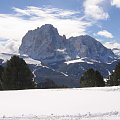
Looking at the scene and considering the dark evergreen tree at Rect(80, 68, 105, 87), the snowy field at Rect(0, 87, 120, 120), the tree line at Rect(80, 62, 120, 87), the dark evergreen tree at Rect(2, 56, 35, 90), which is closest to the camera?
the snowy field at Rect(0, 87, 120, 120)

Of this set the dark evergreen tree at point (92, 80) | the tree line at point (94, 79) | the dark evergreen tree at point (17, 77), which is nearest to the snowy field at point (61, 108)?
the dark evergreen tree at point (17, 77)

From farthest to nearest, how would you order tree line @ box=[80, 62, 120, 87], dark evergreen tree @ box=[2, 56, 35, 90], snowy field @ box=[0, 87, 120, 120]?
tree line @ box=[80, 62, 120, 87]
dark evergreen tree @ box=[2, 56, 35, 90]
snowy field @ box=[0, 87, 120, 120]

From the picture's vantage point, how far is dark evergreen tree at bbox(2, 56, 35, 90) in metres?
68.7

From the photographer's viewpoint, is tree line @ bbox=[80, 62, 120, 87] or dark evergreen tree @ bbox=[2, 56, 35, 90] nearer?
dark evergreen tree @ bbox=[2, 56, 35, 90]

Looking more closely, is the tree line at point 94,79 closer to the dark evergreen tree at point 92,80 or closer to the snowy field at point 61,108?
the dark evergreen tree at point 92,80

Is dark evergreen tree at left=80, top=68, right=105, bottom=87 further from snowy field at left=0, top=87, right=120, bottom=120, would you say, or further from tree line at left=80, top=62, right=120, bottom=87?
snowy field at left=0, top=87, right=120, bottom=120

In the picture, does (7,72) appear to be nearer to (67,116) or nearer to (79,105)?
(79,105)

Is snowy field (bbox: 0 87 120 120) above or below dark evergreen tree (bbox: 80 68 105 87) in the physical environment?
below

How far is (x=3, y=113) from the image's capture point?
88.0 feet

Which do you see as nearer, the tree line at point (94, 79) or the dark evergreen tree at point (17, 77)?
the dark evergreen tree at point (17, 77)

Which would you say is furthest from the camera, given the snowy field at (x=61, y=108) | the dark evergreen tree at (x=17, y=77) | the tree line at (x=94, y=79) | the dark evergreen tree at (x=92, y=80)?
the tree line at (x=94, y=79)

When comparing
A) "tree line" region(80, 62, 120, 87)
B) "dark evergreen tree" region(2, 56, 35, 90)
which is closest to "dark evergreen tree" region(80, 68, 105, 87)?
"tree line" region(80, 62, 120, 87)

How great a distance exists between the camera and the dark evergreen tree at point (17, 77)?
6869 centimetres

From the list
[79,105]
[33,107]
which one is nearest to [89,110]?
[79,105]
